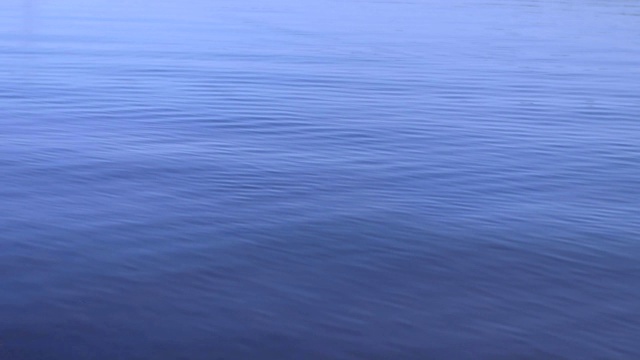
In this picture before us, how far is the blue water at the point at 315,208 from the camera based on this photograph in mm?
7383

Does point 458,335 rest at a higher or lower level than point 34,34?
lower

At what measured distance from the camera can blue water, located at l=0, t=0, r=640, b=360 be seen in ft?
24.2

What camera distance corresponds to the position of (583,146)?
1320 centimetres

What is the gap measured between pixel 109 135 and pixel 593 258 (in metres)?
6.14

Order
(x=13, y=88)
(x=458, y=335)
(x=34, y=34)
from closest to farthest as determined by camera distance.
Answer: (x=458, y=335) < (x=13, y=88) < (x=34, y=34)

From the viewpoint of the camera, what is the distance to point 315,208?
10.1 metres

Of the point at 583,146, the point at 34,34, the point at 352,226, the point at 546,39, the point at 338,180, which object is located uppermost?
the point at 546,39

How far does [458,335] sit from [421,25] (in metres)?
21.9

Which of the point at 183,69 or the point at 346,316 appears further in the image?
the point at 183,69

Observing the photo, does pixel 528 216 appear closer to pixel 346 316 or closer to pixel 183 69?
pixel 346 316

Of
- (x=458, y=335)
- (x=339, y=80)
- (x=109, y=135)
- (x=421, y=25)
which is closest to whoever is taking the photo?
(x=458, y=335)

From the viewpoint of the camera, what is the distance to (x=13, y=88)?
52.9 ft

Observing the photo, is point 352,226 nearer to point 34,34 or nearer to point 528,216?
point 528,216

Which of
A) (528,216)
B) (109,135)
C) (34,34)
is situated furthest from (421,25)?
(528,216)
